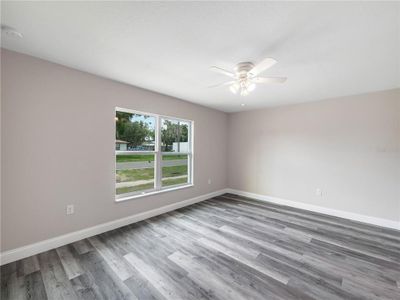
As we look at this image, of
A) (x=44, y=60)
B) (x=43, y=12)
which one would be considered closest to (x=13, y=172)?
(x=44, y=60)

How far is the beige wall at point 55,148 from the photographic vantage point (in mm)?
1983

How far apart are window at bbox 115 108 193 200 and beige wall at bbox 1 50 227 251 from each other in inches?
8.3

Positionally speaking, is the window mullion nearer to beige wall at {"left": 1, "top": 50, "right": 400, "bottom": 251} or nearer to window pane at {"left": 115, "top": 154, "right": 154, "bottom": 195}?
window pane at {"left": 115, "top": 154, "right": 154, "bottom": 195}

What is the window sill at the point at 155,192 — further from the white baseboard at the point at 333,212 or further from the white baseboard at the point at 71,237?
the white baseboard at the point at 333,212

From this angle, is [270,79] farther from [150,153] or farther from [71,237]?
[71,237]

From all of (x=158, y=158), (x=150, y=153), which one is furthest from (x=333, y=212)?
A: (x=150, y=153)

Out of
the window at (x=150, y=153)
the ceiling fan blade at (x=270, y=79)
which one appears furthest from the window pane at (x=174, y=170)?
the ceiling fan blade at (x=270, y=79)

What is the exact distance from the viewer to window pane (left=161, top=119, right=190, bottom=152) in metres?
3.69

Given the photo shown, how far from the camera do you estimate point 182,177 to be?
13.6ft

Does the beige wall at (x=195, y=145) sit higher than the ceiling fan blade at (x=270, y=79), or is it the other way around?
the ceiling fan blade at (x=270, y=79)

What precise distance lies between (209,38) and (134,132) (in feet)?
6.99

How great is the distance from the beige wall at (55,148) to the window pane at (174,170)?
31.2 inches

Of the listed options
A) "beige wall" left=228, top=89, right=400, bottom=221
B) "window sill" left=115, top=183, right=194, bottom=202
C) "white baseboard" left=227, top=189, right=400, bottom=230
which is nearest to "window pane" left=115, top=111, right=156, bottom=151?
"window sill" left=115, top=183, right=194, bottom=202

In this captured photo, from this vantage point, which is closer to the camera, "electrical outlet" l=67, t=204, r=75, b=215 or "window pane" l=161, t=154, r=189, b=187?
"electrical outlet" l=67, t=204, r=75, b=215
